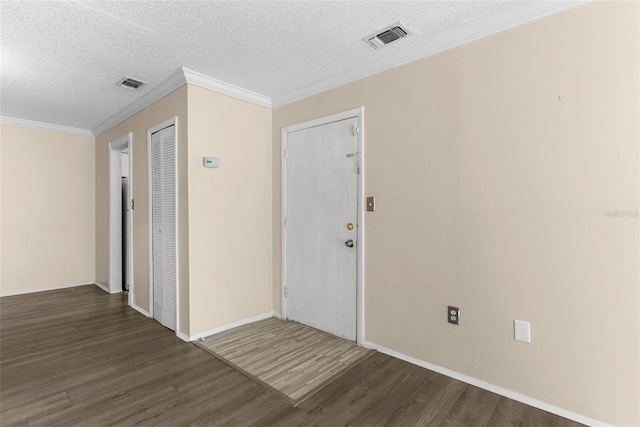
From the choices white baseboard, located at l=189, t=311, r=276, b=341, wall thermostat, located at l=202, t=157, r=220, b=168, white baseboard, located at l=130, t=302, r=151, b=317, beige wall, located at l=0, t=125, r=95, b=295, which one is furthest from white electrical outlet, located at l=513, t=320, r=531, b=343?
beige wall, located at l=0, t=125, r=95, b=295

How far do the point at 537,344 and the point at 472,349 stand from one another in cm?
40

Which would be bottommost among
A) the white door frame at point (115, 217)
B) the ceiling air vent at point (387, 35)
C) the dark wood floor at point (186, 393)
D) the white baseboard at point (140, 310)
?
the dark wood floor at point (186, 393)

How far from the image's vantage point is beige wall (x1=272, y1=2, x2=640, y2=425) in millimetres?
1722

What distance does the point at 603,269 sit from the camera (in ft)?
5.75

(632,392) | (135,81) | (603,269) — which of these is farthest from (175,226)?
(632,392)

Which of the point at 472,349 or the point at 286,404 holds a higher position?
the point at 472,349

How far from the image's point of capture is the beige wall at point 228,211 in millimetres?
2990

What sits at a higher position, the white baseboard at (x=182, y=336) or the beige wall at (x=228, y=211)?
the beige wall at (x=228, y=211)

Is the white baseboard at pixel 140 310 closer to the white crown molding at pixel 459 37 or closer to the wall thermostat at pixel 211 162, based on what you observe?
the wall thermostat at pixel 211 162

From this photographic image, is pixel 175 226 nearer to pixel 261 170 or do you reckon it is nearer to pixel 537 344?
pixel 261 170

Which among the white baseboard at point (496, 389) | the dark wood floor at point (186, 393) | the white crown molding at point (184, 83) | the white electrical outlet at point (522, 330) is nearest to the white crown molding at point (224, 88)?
the white crown molding at point (184, 83)

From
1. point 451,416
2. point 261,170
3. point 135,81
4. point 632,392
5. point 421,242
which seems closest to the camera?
point 632,392

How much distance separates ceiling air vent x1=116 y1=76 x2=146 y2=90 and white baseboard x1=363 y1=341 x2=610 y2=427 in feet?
10.8

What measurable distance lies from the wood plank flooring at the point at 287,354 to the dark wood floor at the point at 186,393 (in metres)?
0.09
